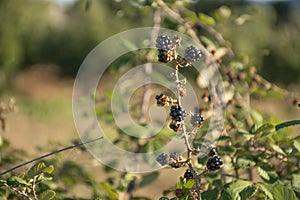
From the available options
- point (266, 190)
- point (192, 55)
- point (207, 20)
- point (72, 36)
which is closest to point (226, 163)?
point (266, 190)

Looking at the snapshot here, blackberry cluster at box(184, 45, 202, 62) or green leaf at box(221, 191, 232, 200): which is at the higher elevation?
blackberry cluster at box(184, 45, 202, 62)

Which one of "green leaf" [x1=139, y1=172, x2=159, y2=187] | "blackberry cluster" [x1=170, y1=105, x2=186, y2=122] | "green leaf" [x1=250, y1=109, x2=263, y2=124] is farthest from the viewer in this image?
"green leaf" [x1=139, y1=172, x2=159, y2=187]

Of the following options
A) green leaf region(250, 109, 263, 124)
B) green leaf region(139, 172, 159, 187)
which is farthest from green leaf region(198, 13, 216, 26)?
green leaf region(139, 172, 159, 187)

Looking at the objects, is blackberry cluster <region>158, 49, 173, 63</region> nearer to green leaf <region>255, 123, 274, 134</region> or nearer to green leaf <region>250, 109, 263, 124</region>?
green leaf <region>255, 123, 274, 134</region>

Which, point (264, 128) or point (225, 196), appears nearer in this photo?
point (225, 196)

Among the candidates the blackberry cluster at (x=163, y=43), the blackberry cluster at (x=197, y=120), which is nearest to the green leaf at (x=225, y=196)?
the blackberry cluster at (x=197, y=120)

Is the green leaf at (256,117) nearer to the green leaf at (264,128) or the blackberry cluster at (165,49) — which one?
the green leaf at (264,128)

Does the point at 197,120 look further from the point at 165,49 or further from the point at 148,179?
the point at 148,179

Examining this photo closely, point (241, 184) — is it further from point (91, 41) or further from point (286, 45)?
point (91, 41)

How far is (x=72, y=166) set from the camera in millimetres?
1534

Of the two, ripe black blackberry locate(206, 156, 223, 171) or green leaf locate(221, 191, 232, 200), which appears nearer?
ripe black blackberry locate(206, 156, 223, 171)

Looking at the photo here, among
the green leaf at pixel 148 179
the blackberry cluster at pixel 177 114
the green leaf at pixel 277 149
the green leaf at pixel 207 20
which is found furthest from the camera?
the green leaf at pixel 207 20

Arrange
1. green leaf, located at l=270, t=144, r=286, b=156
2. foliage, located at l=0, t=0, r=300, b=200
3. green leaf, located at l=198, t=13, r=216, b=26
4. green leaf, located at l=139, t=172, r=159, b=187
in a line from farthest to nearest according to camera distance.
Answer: green leaf, located at l=198, t=13, r=216, b=26
green leaf, located at l=139, t=172, r=159, b=187
green leaf, located at l=270, t=144, r=286, b=156
foliage, located at l=0, t=0, r=300, b=200

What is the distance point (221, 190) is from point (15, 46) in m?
12.5
